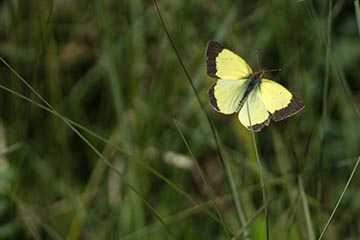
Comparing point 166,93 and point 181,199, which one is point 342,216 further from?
point 166,93

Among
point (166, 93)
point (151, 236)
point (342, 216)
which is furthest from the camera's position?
point (166, 93)

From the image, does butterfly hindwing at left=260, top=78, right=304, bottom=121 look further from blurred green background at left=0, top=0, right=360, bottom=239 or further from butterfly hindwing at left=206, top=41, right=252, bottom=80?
blurred green background at left=0, top=0, right=360, bottom=239

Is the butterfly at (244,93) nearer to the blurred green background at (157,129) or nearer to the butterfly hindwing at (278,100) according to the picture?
the butterfly hindwing at (278,100)

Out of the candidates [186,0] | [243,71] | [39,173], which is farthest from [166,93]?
[243,71]

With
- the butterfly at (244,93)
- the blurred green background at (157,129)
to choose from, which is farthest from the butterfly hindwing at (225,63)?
the blurred green background at (157,129)

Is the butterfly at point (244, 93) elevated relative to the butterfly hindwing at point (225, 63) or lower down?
lower down

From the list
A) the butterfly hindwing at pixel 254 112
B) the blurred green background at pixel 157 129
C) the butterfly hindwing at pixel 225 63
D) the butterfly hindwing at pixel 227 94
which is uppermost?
the butterfly hindwing at pixel 225 63

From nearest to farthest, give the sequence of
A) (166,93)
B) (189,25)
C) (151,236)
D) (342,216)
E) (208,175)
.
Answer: (151,236)
(342,216)
(166,93)
(189,25)
(208,175)

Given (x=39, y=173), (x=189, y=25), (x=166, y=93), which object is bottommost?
(x=39, y=173)
